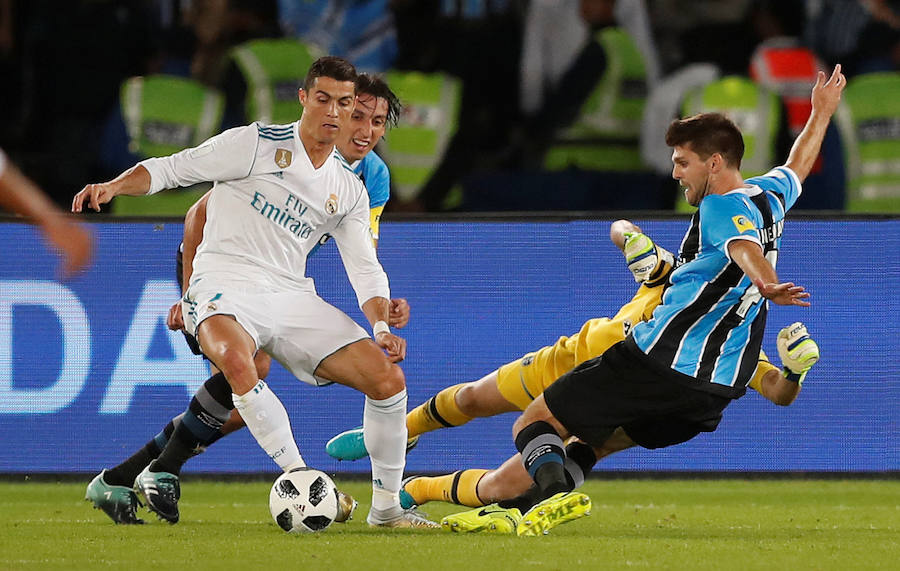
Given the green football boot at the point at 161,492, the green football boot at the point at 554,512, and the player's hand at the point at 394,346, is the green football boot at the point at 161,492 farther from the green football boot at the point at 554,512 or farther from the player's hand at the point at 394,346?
the green football boot at the point at 554,512

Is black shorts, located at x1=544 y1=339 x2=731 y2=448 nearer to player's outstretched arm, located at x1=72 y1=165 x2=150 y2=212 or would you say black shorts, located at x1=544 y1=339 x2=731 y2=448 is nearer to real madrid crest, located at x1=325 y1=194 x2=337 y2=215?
real madrid crest, located at x1=325 y1=194 x2=337 y2=215

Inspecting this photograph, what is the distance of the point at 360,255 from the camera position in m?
6.23

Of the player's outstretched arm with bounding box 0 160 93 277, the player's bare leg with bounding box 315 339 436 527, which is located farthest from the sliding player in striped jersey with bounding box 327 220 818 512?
the player's outstretched arm with bounding box 0 160 93 277

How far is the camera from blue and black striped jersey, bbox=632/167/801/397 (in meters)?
5.61

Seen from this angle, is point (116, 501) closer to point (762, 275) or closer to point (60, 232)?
point (762, 275)

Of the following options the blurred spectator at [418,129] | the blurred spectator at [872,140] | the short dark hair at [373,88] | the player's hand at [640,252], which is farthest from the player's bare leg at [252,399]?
the blurred spectator at [872,140]

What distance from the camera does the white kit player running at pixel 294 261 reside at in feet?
19.6

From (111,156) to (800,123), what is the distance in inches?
168

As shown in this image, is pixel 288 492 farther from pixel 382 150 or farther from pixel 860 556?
pixel 382 150

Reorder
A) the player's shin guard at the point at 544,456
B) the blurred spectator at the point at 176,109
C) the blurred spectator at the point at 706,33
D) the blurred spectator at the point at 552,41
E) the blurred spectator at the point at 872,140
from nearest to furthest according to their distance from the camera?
the player's shin guard at the point at 544,456 → the blurred spectator at the point at 872,140 → the blurred spectator at the point at 176,109 → the blurred spectator at the point at 552,41 → the blurred spectator at the point at 706,33

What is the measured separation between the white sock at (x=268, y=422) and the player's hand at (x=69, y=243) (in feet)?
7.09

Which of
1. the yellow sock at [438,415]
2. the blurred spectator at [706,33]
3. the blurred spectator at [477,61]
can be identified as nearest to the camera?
the yellow sock at [438,415]

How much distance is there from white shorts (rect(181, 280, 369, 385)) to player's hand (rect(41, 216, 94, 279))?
232 cm

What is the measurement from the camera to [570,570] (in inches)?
191
